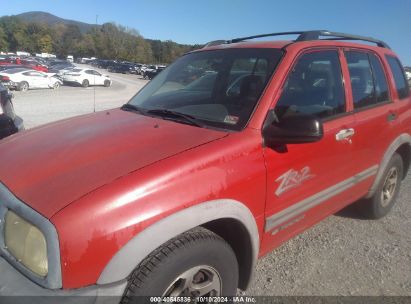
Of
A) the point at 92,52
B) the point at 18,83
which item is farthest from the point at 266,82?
the point at 92,52

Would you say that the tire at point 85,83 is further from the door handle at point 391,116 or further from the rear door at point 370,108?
the door handle at point 391,116

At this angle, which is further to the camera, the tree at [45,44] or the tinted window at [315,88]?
the tree at [45,44]

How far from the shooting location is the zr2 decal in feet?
8.16

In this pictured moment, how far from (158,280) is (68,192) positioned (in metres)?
0.62

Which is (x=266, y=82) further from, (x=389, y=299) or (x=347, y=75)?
(x=389, y=299)

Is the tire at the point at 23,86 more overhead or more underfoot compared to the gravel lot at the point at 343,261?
more underfoot

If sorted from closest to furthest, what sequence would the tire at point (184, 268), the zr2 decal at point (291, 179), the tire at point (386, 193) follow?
the tire at point (184, 268) < the zr2 decal at point (291, 179) < the tire at point (386, 193)

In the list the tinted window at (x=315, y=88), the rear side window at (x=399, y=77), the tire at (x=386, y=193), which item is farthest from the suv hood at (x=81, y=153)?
the rear side window at (x=399, y=77)

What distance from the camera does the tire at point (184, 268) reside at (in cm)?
182

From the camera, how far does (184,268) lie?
1.97 m

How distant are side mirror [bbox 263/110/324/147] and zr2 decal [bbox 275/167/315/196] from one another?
24cm

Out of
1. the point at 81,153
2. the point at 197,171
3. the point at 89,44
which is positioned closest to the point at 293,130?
the point at 197,171

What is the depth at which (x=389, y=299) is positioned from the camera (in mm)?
2863

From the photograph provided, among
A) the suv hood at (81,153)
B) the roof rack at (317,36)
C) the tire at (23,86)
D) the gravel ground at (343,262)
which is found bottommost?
the tire at (23,86)
